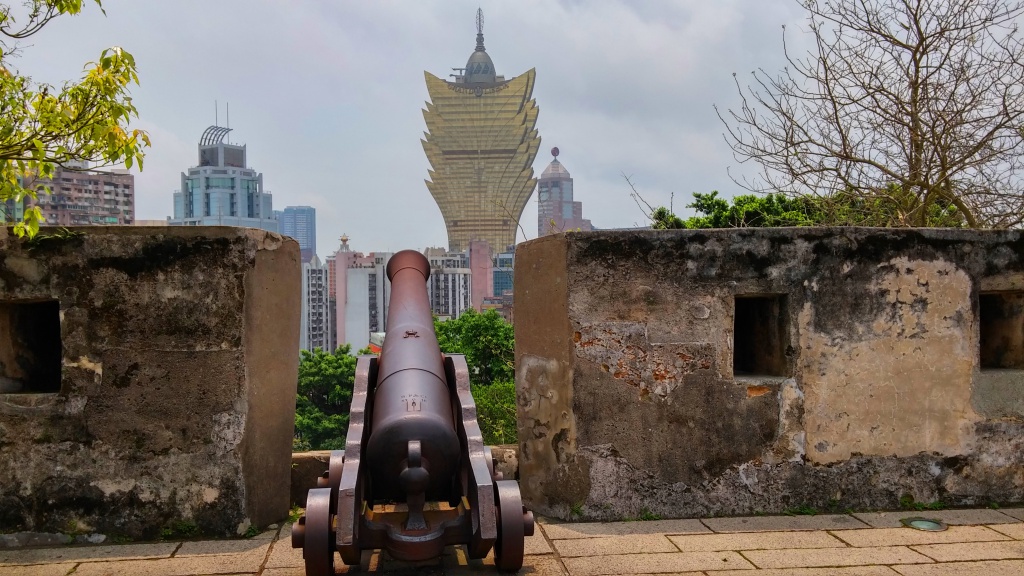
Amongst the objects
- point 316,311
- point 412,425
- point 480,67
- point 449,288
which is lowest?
point 316,311

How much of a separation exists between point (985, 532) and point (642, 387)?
1.70 m

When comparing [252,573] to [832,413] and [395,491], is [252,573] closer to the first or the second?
[395,491]

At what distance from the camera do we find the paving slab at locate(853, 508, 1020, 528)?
4.07 metres

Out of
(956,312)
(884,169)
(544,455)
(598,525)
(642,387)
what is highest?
(884,169)

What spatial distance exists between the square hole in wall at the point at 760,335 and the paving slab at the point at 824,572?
1.14 meters

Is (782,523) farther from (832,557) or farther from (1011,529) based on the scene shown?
(1011,529)

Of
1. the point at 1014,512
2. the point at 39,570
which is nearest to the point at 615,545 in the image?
the point at 1014,512

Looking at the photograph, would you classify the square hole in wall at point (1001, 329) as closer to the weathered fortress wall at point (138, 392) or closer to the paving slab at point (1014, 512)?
the paving slab at point (1014, 512)

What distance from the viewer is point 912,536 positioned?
3.84 metres

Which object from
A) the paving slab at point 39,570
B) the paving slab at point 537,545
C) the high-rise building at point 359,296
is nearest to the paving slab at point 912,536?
Answer: the paving slab at point 537,545

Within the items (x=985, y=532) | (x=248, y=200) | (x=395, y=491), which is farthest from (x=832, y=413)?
(x=248, y=200)

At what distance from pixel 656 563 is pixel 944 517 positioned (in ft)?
5.58

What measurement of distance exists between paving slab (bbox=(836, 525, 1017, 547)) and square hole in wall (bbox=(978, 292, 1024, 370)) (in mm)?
1126

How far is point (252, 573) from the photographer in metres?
3.38
